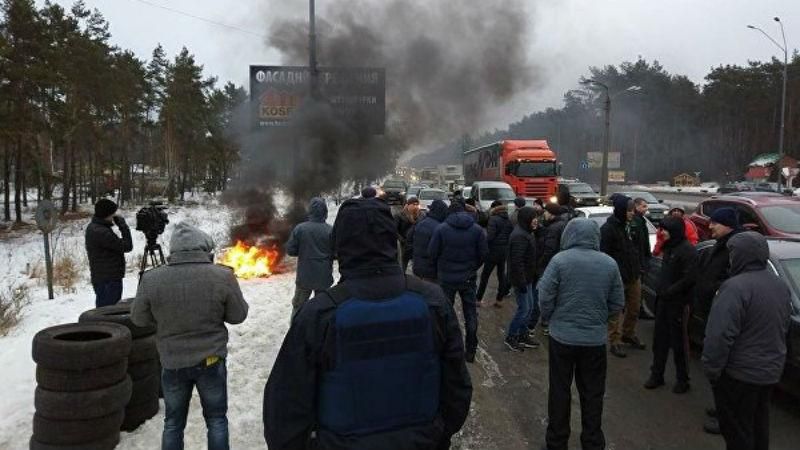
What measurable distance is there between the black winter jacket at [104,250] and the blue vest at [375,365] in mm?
5085

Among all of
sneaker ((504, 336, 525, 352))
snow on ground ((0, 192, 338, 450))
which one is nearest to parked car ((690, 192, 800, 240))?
sneaker ((504, 336, 525, 352))

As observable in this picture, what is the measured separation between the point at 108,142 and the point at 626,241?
137ft

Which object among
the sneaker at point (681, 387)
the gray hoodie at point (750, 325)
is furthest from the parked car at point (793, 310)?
the gray hoodie at point (750, 325)

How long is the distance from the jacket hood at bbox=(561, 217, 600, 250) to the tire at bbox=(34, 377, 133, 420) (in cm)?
367

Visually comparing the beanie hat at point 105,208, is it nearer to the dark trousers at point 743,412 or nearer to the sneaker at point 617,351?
the dark trousers at point 743,412

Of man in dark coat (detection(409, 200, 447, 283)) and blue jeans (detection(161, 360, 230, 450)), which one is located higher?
man in dark coat (detection(409, 200, 447, 283))

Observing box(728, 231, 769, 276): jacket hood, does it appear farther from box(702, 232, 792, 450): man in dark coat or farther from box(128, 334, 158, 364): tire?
box(128, 334, 158, 364): tire

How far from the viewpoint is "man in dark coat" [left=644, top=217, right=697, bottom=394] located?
5890mm

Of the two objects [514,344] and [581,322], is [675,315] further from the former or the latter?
[581,322]

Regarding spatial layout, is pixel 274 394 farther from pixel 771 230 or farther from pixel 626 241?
pixel 771 230

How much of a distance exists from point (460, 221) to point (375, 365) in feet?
15.6

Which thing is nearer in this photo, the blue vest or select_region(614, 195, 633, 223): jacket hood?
the blue vest

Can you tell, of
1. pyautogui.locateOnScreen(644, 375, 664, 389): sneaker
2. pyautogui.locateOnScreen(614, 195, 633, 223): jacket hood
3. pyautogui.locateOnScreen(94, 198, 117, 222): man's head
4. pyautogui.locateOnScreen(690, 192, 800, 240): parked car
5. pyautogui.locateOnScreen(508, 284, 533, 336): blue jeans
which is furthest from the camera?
pyautogui.locateOnScreen(690, 192, 800, 240): parked car

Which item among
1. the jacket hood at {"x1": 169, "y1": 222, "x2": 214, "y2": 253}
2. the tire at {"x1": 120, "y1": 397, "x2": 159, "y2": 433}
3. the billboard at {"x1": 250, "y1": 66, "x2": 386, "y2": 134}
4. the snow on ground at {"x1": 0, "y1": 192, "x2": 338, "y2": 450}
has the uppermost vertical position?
the billboard at {"x1": 250, "y1": 66, "x2": 386, "y2": 134}
